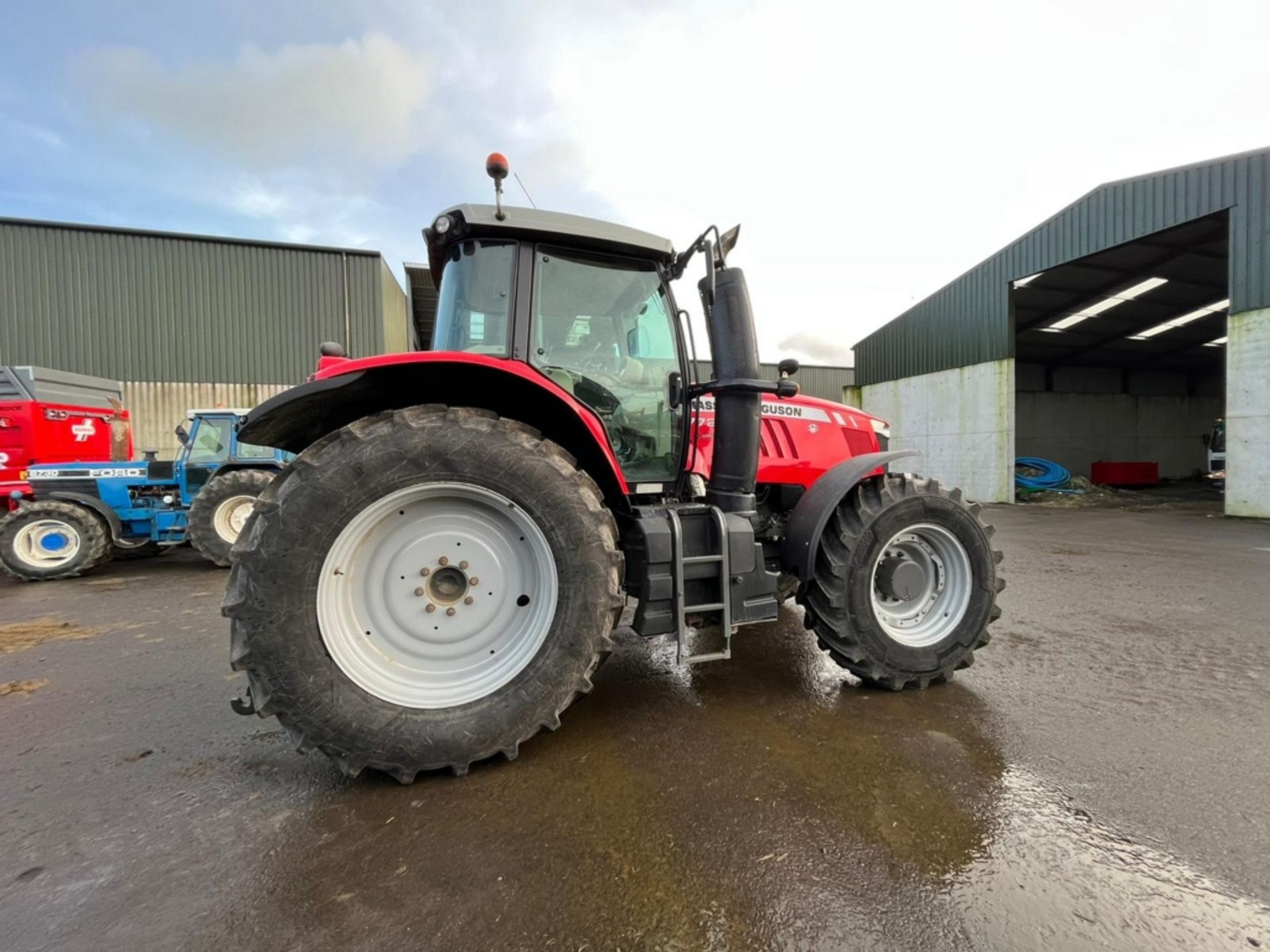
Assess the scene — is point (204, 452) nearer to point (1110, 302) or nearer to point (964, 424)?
point (964, 424)

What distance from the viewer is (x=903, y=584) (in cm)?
284

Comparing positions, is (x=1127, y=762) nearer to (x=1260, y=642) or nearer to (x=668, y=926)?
(x=668, y=926)

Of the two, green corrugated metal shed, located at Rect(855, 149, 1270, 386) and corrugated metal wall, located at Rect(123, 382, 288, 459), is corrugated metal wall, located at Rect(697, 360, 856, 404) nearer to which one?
green corrugated metal shed, located at Rect(855, 149, 1270, 386)

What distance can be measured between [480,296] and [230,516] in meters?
5.90

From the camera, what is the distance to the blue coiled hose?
15.7 meters

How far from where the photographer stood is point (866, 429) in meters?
3.70

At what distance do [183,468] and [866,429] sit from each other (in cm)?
792

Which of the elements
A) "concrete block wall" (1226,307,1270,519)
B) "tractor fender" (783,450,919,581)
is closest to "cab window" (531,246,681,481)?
"tractor fender" (783,450,919,581)

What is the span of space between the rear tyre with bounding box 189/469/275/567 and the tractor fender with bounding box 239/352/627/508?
5.00 m

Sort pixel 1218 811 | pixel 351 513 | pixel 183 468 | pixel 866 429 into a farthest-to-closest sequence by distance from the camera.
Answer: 1. pixel 183 468
2. pixel 866 429
3. pixel 351 513
4. pixel 1218 811

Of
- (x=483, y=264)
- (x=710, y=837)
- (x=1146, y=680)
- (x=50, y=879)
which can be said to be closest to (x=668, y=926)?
(x=710, y=837)

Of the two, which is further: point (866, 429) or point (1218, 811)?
point (866, 429)

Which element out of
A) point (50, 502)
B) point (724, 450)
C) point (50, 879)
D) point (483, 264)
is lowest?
point (50, 879)

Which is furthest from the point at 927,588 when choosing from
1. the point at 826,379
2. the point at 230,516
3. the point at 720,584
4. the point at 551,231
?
the point at 826,379
